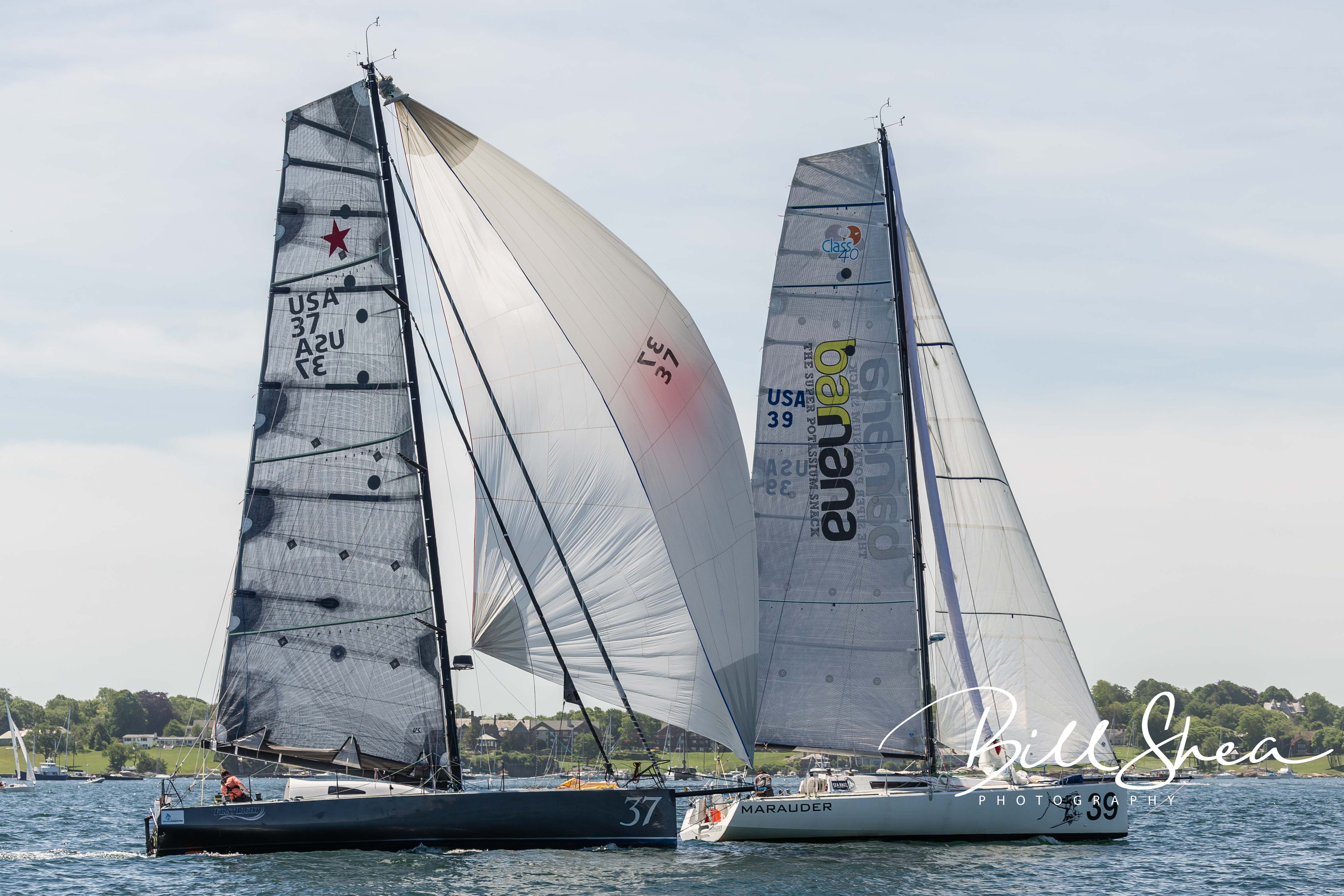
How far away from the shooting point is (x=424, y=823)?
26.1 m

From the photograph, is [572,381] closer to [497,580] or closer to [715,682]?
[497,580]

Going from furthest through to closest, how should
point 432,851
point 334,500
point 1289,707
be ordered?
point 1289,707, point 334,500, point 432,851

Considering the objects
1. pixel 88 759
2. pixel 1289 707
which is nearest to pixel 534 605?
pixel 88 759

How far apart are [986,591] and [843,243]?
8.67 metres

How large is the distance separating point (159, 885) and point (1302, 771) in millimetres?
173728

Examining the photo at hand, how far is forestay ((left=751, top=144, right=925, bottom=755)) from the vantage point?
32.5 meters

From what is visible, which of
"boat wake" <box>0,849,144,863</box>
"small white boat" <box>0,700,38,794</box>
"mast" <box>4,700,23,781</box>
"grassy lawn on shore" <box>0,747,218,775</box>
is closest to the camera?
"boat wake" <box>0,849,144,863</box>

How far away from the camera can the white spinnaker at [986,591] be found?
105 feet

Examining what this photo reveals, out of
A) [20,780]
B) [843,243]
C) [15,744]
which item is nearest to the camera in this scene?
[843,243]

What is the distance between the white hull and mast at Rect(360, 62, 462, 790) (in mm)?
6398

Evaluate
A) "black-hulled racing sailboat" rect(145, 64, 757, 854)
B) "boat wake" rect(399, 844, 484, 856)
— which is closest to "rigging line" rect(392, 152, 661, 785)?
"black-hulled racing sailboat" rect(145, 64, 757, 854)

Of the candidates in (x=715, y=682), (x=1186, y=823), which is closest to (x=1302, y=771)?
(x=1186, y=823)
